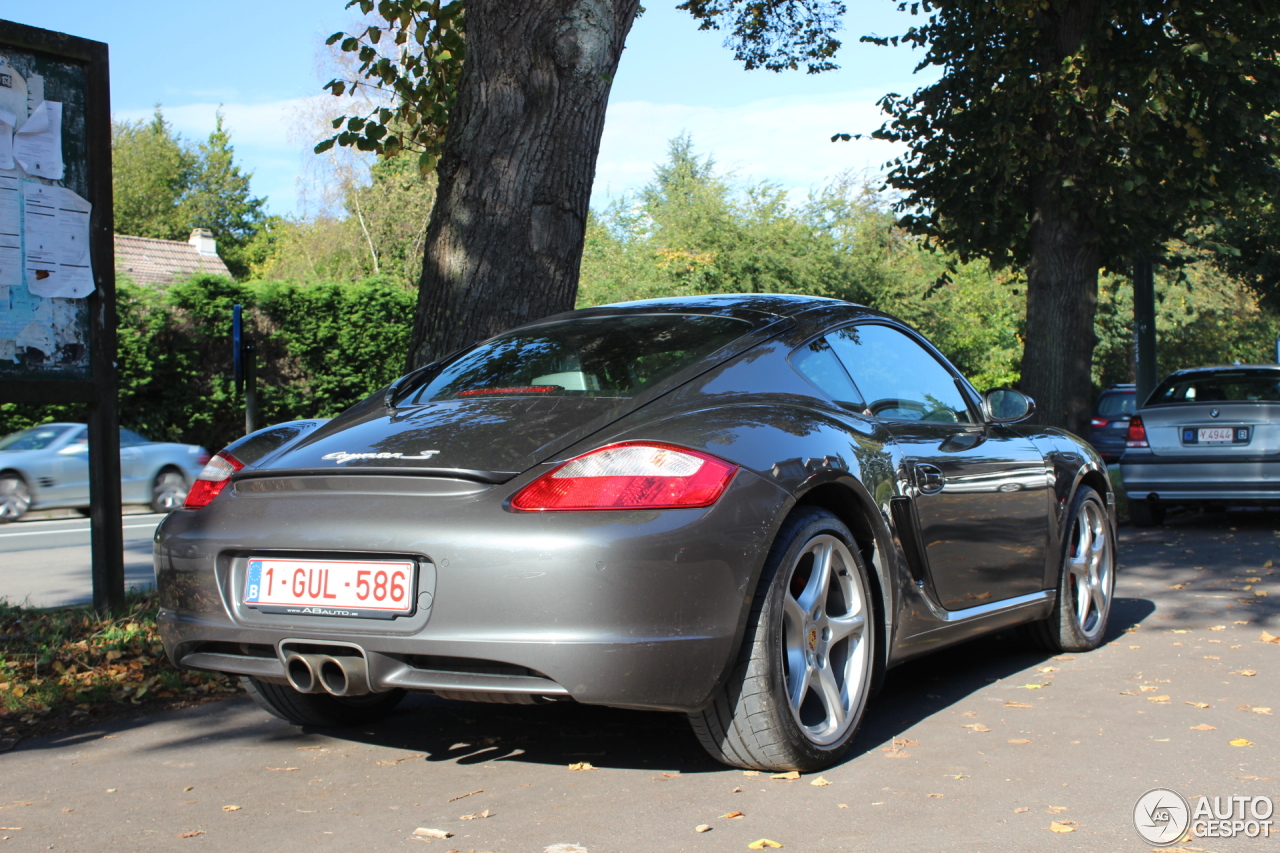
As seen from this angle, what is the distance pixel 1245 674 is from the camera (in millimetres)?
4941

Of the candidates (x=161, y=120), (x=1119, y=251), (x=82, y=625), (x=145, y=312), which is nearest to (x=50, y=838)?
(x=82, y=625)

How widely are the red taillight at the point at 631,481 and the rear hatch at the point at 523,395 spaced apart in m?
0.11

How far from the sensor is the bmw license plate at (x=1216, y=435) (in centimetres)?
1066

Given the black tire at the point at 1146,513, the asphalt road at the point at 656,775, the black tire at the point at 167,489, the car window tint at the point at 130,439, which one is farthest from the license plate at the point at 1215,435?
the car window tint at the point at 130,439

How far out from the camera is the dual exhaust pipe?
327cm

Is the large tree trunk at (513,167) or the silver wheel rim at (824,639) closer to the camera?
the silver wheel rim at (824,639)

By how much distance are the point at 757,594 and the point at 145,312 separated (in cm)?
1984

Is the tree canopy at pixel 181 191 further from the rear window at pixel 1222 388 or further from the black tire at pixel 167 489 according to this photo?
the rear window at pixel 1222 388

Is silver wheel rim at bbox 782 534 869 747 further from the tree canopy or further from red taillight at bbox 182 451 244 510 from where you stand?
the tree canopy

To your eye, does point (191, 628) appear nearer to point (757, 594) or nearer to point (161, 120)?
point (757, 594)

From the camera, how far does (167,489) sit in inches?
720

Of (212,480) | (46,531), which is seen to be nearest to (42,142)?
(212,480)

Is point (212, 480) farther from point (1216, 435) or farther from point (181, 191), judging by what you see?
point (181, 191)

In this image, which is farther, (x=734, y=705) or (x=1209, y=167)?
(x=1209, y=167)
